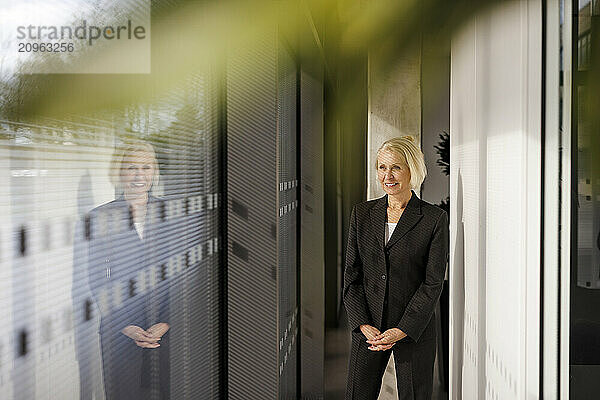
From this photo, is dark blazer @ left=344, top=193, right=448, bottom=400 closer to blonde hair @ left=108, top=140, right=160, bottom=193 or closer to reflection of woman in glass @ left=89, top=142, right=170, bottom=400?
reflection of woman in glass @ left=89, top=142, right=170, bottom=400

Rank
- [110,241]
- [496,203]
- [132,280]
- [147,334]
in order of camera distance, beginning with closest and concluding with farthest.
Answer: [110,241] < [132,280] < [147,334] < [496,203]

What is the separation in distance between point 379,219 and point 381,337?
549 millimetres

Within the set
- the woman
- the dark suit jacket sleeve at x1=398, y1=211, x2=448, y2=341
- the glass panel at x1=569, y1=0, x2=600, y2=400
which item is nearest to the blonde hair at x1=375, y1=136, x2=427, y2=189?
the woman

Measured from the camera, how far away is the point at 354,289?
3.22 m

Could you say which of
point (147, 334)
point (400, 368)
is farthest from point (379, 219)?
point (147, 334)

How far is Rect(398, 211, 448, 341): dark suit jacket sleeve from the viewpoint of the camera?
304 centimetres

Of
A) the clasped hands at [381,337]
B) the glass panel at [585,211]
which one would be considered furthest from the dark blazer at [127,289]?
the clasped hands at [381,337]

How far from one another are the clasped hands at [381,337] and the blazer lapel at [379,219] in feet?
1.25

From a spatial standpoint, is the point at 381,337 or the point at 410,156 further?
the point at 410,156

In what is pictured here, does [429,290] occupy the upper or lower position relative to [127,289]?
lower

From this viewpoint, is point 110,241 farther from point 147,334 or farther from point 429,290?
point 429,290

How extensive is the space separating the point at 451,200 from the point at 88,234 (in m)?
2.90

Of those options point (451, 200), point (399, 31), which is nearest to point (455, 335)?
point (451, 200)

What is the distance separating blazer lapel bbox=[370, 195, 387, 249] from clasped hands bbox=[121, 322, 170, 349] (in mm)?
1635
